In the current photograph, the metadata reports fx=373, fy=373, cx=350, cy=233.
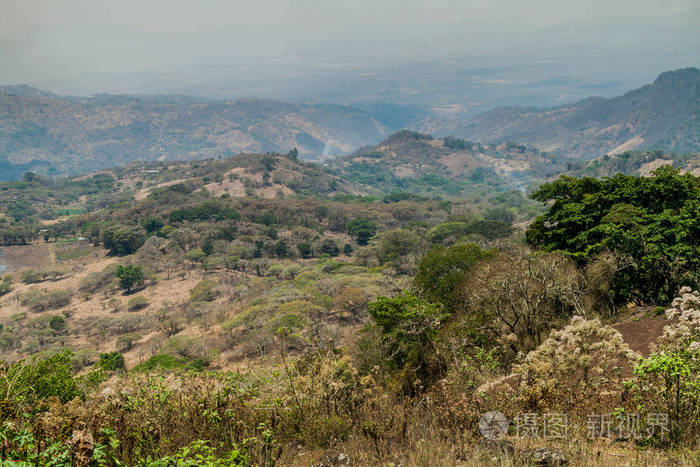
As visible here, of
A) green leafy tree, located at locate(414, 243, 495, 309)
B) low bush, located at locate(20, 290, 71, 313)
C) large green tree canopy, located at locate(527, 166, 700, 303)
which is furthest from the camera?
low bush, located at locate(20, 290, 71, 313)

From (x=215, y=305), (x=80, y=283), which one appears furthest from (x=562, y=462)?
(x=80, y=283)

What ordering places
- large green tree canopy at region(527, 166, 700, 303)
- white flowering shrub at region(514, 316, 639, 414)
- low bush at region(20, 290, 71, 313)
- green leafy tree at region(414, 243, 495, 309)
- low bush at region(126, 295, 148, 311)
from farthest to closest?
1. low bush at region(20, 290, 71, 313)
2. low bush at region(126, 295, 148, 311)
3. green leafy tree at region(414, 243, 495, 309)
4. large green tree canopy at region(527, 166, 700, 303)
5. white flowering shrub at region(514, 316, 639, 414)

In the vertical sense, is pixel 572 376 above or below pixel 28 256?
above

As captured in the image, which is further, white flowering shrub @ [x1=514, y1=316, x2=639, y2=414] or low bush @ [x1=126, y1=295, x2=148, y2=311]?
low bush @ [x1=126, y1=295, x2=148, y2=311]

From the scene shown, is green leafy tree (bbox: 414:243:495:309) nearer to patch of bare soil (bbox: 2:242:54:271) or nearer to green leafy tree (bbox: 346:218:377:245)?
green leafy tree (bbox: 346:218:377:245)

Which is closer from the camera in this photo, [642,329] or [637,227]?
[642,329]

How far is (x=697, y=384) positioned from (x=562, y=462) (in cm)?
192

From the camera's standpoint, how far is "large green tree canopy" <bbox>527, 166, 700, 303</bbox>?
50.9ft

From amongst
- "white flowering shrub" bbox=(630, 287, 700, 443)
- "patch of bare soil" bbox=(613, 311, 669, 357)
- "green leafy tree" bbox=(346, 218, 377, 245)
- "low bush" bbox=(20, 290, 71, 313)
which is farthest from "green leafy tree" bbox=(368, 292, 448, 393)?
"green leafy tree" bbox=(346, 218, 377, 245)

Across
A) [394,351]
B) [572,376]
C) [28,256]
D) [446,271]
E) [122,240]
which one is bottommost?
[28,256]

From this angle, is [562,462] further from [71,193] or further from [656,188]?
[71,193]

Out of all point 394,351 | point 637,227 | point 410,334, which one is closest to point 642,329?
point 637,227

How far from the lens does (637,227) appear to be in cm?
1722

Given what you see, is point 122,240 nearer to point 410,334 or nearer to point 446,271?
point 446,271
